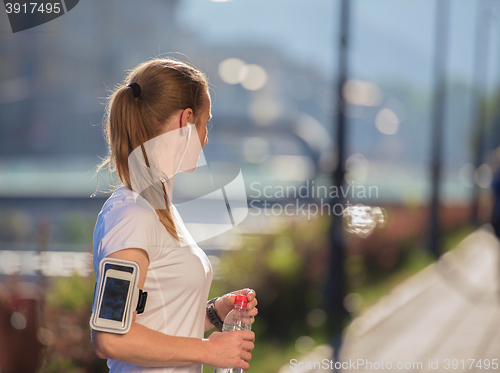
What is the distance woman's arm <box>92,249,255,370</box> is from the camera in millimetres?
1277

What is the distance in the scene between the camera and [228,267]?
505 cm

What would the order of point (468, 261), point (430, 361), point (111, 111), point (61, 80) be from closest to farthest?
1. point (111, 111)
2. point (430, 361)
3. point (468, 261)
4. point (61, 80)

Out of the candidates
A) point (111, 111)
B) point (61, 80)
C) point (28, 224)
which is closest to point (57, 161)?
point (61, 80)

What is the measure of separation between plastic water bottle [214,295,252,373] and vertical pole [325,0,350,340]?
379 centimetres

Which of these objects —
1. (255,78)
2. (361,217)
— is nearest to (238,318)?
(361,217)

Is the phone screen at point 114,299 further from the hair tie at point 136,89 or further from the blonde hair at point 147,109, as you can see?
the hair tie at point 136,89

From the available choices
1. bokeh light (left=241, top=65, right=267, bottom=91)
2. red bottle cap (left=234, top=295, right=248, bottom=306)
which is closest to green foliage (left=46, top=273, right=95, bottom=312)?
red bottle cap (left=234, top=295, right=248, bottom=306)

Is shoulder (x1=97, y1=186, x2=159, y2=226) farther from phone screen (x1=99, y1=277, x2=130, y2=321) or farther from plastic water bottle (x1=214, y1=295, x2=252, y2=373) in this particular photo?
plastic water bottle (x1=214, y1=295, x2=252, y2=373)

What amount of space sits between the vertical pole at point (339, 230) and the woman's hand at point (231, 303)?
378 centimetres

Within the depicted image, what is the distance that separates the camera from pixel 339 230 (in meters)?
5.56

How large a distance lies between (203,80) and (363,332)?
4473 millimetres

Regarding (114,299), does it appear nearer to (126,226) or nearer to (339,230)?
(126,226)

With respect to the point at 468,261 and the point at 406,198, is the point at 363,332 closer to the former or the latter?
the point at 468,261

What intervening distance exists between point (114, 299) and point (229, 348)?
0.37 metres
